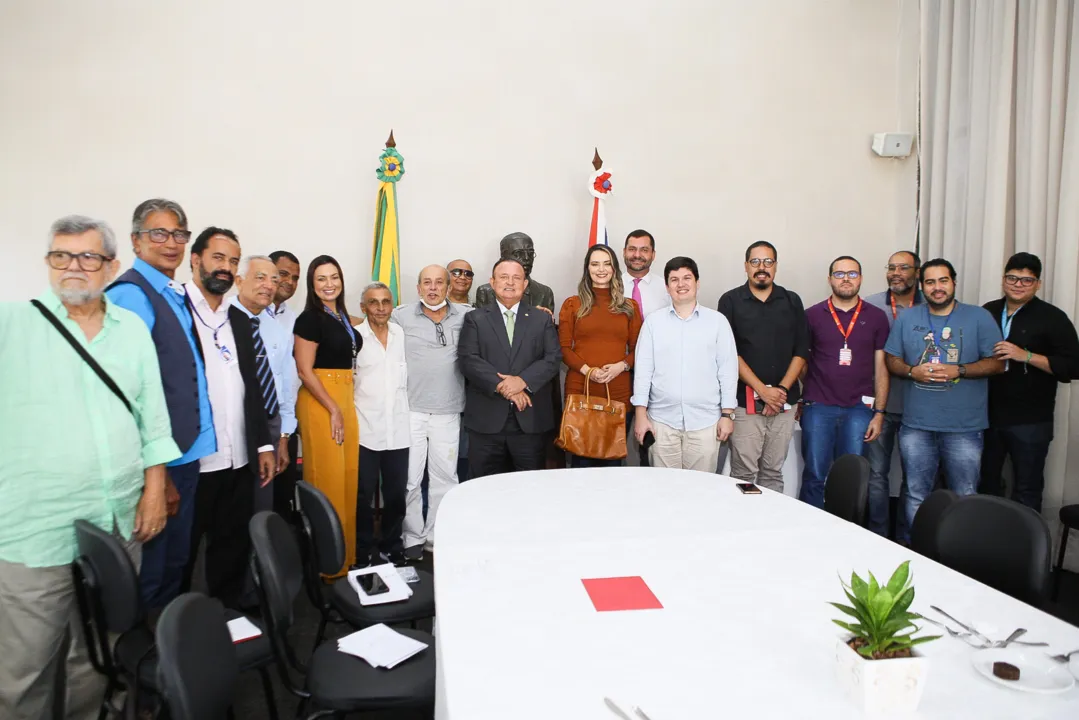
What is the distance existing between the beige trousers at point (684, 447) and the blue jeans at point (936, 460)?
1140 mm

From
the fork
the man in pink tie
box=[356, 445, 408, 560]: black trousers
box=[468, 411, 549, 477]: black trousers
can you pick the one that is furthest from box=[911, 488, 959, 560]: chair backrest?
box=[356, 445, 408, 560]: black trousers

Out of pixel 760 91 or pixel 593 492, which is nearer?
pixel 593 492

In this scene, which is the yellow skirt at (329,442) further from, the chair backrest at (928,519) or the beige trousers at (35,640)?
the chair backrest at (928,519)

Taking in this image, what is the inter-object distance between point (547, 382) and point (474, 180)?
216cm

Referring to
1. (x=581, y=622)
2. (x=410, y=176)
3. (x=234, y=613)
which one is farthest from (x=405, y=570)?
(x=410, y=176)

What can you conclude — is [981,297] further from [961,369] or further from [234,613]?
[234,613]

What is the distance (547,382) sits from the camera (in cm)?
393

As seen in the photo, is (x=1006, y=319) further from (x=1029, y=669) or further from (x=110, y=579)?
(x=110, y=579)

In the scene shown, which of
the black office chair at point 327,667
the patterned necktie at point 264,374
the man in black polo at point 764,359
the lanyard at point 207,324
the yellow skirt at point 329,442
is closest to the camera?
the black office chair at point 327,667

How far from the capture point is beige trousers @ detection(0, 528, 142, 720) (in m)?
1.97

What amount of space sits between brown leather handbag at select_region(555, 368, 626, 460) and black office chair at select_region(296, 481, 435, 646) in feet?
4.97

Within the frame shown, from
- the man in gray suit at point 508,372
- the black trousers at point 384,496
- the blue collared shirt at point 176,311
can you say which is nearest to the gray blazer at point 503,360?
the man in gray suit at point 508,372

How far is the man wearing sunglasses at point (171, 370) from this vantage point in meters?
2.46

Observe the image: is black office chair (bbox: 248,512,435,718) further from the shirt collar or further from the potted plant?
the shirt collar
